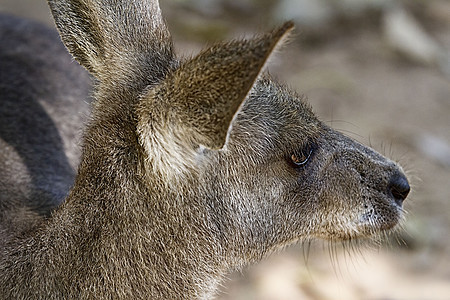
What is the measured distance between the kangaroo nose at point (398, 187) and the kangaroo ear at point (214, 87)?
108 cm

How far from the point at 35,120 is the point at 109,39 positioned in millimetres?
1128

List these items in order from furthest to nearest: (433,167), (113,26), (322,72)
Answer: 1. (322,72)
2. (433,167)
3. (113,26)

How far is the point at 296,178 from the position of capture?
289cm

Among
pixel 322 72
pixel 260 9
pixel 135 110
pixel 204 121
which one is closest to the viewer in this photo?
pixel 204 121

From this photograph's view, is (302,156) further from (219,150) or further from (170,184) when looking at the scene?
(170,184)

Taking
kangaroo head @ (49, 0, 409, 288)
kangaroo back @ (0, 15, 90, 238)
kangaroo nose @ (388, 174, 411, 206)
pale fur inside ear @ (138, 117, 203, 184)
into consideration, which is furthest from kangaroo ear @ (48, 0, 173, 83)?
kangaroo nose @ (388, 174, 411, 206)

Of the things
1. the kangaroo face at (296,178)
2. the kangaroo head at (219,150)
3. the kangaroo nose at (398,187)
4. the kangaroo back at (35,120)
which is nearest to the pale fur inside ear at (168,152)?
the kangaroo head at (219,150)

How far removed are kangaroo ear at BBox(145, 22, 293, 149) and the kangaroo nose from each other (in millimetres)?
1079

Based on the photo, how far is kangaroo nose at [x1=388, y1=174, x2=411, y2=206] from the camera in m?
3.08

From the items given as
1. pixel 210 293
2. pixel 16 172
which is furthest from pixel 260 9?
pixel 210 293

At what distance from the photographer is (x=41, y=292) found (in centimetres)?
264

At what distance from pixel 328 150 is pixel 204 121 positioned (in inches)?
35.1

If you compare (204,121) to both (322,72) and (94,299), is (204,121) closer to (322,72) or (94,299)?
(94,299)

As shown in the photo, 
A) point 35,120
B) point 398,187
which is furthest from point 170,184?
point 35,120
